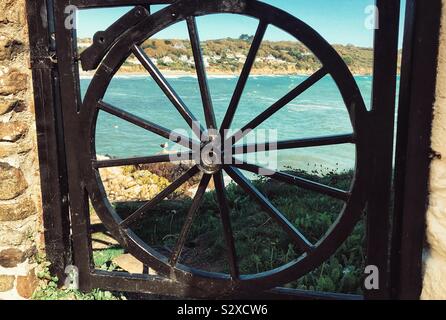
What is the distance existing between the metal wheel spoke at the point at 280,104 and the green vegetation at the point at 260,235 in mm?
1099

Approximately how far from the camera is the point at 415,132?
1.48 m

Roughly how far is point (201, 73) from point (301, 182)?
2.07 ft

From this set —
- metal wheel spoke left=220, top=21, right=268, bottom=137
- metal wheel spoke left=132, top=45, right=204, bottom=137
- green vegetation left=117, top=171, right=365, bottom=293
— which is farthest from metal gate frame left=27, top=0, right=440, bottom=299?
green vegetation left=117, top=171, right=365, bottom=293

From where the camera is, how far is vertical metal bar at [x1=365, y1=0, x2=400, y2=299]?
1.64 m

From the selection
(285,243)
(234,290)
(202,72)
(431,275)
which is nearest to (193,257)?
(285,243)

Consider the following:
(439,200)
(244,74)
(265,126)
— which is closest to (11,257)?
(244,74)

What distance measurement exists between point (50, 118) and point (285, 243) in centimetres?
187

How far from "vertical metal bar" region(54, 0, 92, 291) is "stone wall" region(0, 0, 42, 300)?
0.22 meters

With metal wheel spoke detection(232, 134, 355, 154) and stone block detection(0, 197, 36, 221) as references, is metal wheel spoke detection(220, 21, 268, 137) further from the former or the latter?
stone block detection(0, 197, 36, 221)

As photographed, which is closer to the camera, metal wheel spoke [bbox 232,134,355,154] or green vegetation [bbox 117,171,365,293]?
metal wheel spoke [bbox 232,134,355,154]

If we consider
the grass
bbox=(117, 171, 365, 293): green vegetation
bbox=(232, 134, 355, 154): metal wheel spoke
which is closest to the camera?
bbox=(232, 134, 355, 154): metal wheel spoke

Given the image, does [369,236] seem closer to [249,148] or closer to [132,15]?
[249,148]

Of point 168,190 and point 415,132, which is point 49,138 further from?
point 415,132
